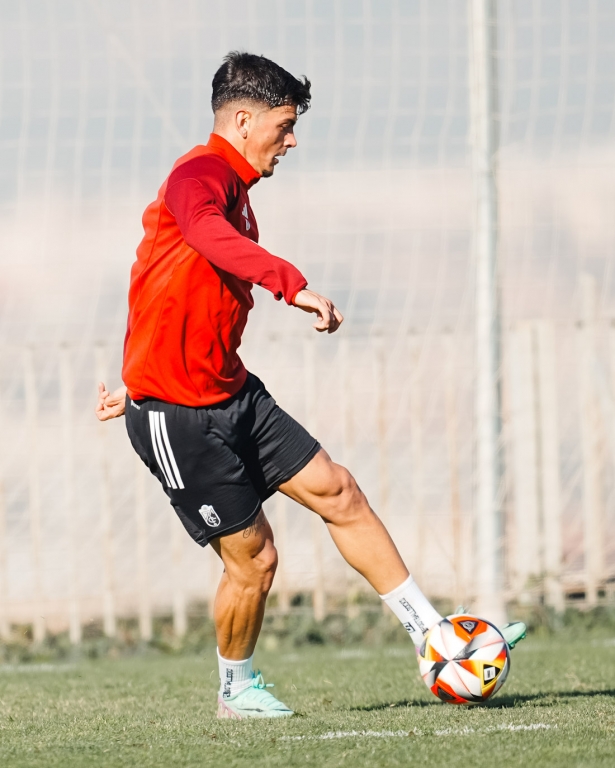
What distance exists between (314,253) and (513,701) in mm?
3875

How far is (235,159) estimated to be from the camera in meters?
4.15

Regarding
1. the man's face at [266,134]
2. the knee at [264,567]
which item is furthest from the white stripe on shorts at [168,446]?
the man's face at [266,134]

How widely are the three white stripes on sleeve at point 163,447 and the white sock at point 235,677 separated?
2.17 feet

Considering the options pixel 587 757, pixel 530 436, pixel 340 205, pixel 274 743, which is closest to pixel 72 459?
pixel 340 205

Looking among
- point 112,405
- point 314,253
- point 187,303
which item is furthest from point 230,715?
point 314,253

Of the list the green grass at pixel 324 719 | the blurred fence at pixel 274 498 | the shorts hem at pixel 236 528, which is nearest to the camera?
the green grass at pixel 324 719

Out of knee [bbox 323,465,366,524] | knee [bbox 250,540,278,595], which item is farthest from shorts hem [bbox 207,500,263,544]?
knee [bbox 323,465,366,524]

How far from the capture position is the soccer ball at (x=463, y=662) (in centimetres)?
402

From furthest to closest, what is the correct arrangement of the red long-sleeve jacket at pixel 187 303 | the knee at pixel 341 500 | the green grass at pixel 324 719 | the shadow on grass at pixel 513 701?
the shadow on grass at pixel 513 701 < the knee at pixel 341 500 < the red long-sleeve jacket at pixel 187 303 < the green grass at pixel 324 719

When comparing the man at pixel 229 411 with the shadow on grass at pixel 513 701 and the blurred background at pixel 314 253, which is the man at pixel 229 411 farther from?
the blurred background at pixel 314 253

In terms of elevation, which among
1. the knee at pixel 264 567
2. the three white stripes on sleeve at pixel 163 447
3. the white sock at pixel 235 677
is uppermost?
the three white stripes on sleeve at pixel 163 447

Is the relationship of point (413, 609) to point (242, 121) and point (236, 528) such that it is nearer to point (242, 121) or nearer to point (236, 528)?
point (236, 528)

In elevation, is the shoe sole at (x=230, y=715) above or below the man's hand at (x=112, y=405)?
below

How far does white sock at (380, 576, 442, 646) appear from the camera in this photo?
4164mm
